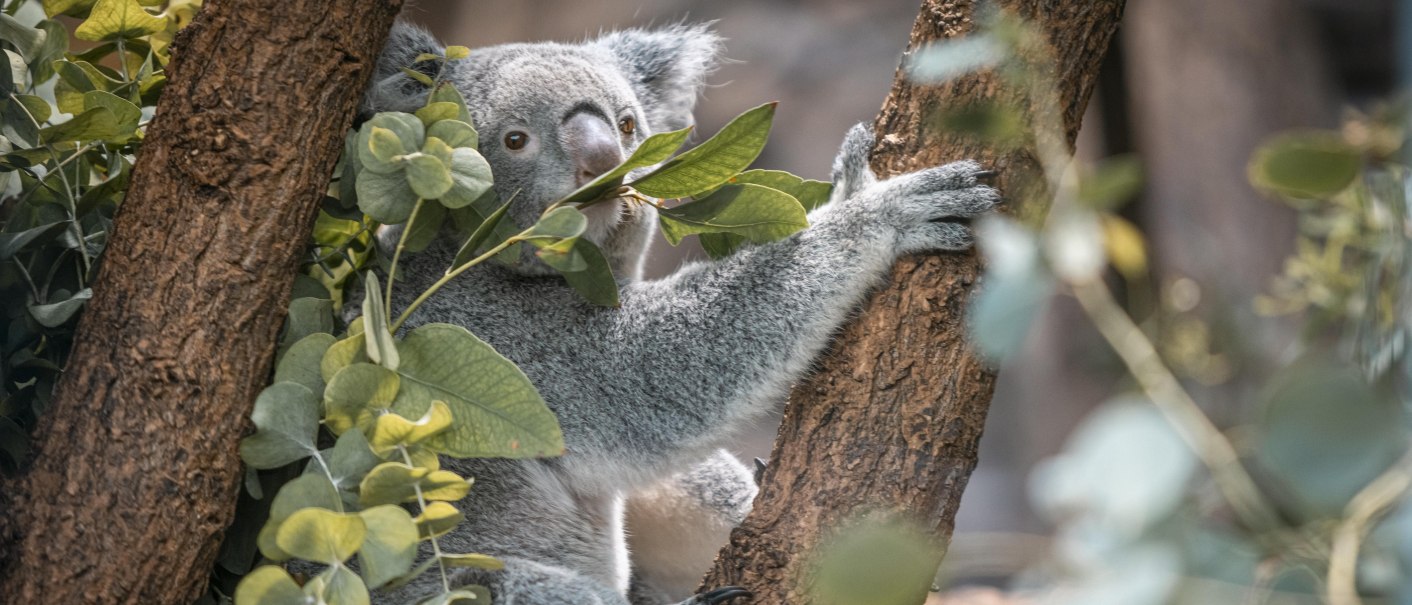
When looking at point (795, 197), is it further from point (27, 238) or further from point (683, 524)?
point (27, 238)

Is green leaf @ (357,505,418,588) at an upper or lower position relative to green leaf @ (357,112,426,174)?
lower

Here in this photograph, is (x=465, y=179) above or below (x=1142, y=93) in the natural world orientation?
below

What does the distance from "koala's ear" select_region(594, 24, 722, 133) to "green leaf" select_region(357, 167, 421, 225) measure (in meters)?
1.27

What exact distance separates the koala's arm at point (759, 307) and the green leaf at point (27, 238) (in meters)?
1.05

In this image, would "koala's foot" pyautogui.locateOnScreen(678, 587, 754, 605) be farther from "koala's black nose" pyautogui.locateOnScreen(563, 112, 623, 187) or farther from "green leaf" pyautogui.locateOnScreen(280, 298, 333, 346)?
"koala's black nose" pyautogui.locateOnScreen(563, 112, 623, 187)

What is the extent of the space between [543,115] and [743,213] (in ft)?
2.22

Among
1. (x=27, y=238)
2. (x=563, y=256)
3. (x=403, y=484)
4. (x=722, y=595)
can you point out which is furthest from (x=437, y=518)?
(x=27, y=238)

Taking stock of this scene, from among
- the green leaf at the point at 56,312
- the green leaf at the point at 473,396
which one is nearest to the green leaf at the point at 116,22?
the green leaf at the point at 56,312

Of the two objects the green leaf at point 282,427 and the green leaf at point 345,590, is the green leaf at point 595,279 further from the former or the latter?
the green leaf at point 345,590

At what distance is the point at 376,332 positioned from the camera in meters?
1.74

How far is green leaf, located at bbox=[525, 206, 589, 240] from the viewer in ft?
5.45

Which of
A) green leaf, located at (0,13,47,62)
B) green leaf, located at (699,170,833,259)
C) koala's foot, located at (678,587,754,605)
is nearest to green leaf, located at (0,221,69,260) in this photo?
green leaf, located at (0,13,47,62)

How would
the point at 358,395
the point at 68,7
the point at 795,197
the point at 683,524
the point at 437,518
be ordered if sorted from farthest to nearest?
the point at 683,524, the point at 795,197, the point at 68,7, the point at 358,395, the point at 437,518

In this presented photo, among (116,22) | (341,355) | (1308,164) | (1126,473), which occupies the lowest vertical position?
(1126,473)
